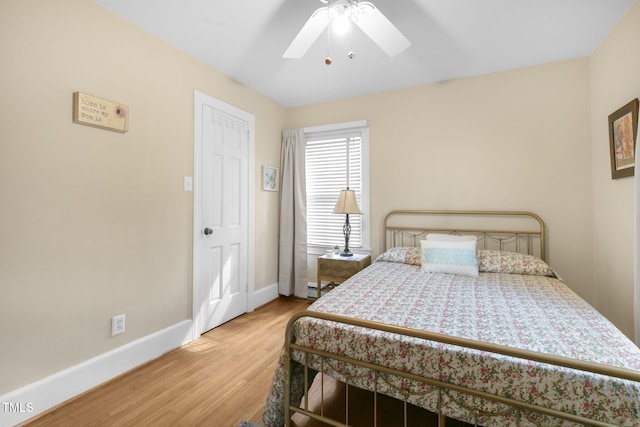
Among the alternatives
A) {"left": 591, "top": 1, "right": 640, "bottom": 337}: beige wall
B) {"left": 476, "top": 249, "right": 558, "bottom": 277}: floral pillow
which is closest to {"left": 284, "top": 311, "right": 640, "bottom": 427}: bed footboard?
{"left": 476, "top": 249, "right": 558, "bottom": 277}: floral pillow

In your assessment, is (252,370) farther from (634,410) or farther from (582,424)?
(634,410)

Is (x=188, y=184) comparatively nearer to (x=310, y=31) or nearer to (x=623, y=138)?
(x=310, y=31)

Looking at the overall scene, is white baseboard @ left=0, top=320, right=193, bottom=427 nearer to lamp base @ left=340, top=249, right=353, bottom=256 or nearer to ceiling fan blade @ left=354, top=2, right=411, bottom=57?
lamp base @ left=340, top=249, right=353, bottom=256

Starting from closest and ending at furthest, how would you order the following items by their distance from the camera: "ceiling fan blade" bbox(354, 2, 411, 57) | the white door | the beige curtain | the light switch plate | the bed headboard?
"ceiling fan blade" bbox(354, 2, 411, 57), the light switch plate, the white door, the bed headboard, the beige curtain

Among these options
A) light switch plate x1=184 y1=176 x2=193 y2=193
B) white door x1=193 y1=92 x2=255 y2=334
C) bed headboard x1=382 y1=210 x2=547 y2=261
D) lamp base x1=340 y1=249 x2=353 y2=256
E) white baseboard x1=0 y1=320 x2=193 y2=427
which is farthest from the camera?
lamp base x1=340 y1=249 x2=353 y2=256

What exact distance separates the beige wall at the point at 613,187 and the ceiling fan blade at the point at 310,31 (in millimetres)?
2088

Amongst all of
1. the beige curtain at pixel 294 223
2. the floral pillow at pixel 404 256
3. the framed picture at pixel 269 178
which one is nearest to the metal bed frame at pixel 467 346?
the floral pillow at pixel 404 256

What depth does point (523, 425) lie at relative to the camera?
1045mm

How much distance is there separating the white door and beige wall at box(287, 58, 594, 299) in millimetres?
1466

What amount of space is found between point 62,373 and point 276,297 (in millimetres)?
2234

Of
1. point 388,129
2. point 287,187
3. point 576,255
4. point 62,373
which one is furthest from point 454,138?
point 62,373

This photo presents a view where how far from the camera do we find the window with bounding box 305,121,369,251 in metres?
3.51

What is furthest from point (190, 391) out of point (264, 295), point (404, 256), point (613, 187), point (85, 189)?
point (613, 187)

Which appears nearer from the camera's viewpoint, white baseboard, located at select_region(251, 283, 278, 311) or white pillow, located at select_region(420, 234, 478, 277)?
white pillow, located at select_region(420, 234, 478, 277)
